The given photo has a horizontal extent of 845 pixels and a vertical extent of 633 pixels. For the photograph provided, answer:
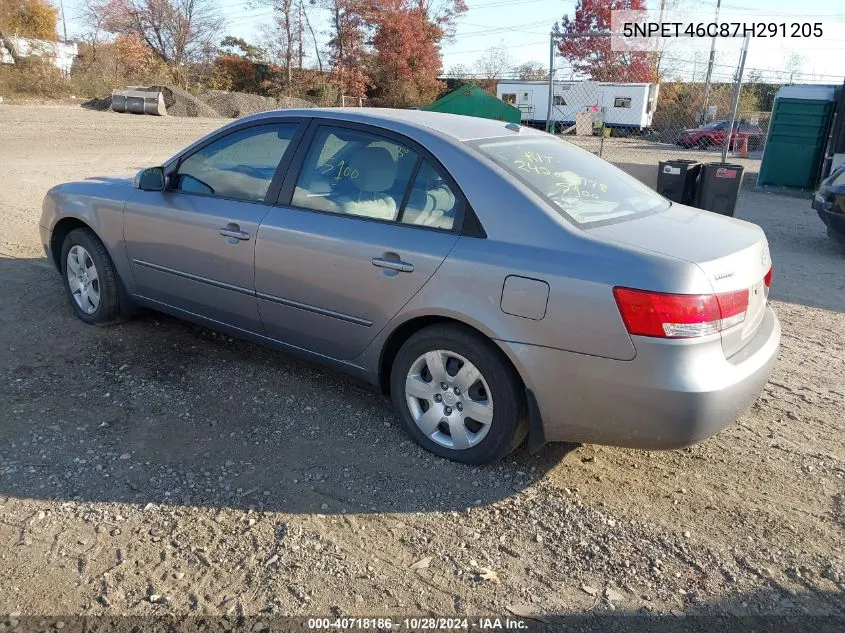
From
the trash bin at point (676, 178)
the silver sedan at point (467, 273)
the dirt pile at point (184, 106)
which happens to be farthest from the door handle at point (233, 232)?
the dirt pile at point (184, 106)

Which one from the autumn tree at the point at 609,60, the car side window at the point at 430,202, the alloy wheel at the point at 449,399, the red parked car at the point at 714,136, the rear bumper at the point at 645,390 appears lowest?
the alloy wheel at the point at 449,399

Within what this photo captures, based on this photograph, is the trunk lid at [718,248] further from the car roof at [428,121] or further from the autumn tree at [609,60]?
the autumn tree at [609,60]

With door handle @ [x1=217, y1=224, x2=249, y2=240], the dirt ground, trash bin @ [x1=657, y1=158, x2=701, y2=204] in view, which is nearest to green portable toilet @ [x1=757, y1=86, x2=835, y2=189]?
trash bin @ [x1=657, y1=158, x2=701, y2=204]

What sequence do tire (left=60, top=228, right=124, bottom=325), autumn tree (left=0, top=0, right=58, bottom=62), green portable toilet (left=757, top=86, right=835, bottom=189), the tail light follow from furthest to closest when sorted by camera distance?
autumn tree (left=0, top=0, right=58, bottom=62)
green portable toilet (left=757, top=86, right=835, bottom=189)
tire (left=60, top=228, right=124, bottom=325)
the tail light

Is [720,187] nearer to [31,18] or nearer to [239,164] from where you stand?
[239,164]

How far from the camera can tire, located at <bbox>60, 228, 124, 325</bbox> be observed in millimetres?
4793

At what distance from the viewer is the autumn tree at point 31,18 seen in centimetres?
3925

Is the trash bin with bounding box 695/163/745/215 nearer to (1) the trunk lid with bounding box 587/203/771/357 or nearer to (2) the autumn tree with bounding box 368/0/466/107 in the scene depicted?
(1) the trunk lid with bounding box 587/203/771/357

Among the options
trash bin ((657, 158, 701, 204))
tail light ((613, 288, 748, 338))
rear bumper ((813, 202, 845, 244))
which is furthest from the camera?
trash bin ((657, 158, 701, 204))

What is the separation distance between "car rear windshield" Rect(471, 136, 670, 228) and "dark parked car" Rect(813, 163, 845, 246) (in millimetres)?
5782

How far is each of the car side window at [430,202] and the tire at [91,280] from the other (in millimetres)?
2537

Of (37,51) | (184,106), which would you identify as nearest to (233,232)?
(184,106)

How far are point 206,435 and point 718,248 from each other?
2.68 m

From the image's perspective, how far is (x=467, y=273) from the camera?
3096mm
